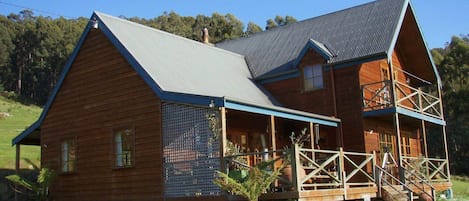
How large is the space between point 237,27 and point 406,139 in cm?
4672

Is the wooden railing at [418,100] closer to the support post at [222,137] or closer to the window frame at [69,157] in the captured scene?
the support post at [222,137]

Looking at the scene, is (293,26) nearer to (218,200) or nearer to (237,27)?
(218,200)

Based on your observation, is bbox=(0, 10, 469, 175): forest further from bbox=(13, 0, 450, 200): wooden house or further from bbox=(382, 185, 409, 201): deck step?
bbox=(382, 185, 409, 201): deck step

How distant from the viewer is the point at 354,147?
20.7m

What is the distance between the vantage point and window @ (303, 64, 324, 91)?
21734mm

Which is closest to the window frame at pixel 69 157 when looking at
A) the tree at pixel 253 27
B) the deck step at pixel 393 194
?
the deck step at pixel 393 194

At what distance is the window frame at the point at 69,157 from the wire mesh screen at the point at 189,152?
479 centimetres

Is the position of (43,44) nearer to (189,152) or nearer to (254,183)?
(189,152)

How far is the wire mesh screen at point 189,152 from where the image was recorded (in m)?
15.1

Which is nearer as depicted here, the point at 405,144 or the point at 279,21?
the point at 405,144

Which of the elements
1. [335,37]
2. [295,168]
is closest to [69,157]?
[295,168]

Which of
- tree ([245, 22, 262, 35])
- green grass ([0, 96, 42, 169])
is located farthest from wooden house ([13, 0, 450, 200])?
tree ([245, 22, 262, 35])

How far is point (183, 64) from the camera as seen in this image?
64.1ft

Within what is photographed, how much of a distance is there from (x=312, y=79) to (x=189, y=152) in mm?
7996
